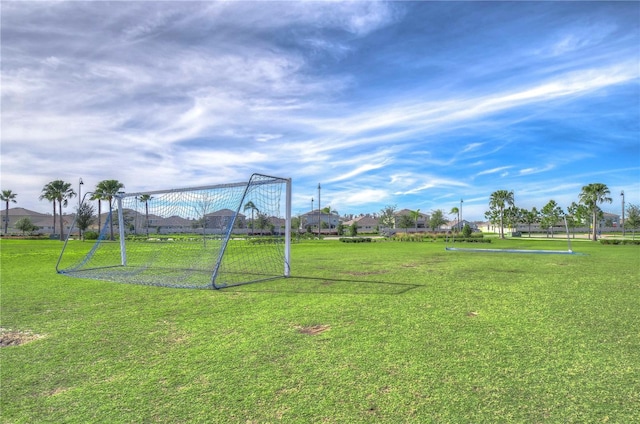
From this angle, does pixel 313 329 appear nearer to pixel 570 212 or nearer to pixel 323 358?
pixel 323 358

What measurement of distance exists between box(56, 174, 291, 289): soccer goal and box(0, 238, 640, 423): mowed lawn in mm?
3527

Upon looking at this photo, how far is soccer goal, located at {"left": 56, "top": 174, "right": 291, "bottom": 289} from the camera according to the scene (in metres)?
11.3

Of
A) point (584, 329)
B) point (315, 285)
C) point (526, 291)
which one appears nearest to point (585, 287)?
point (526, 291)

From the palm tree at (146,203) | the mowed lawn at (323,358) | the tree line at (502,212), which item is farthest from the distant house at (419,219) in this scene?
the mowed lawn at (323,358)

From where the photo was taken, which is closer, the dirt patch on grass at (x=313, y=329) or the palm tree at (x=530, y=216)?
the dirt patch on grass at (x=313, y=329)

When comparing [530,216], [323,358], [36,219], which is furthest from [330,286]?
[36,219]

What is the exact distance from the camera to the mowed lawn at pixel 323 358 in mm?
3061

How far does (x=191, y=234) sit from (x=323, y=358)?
12386 mm

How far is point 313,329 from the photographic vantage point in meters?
5.34

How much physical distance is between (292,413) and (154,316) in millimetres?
4115

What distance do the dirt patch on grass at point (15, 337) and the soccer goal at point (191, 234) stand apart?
398cm

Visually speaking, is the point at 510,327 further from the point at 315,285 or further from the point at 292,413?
the point at 315,285

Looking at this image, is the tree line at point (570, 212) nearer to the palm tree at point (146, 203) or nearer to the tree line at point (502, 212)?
the tree line at point (502, 212)

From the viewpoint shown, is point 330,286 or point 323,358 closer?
point 323,358
